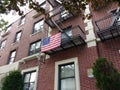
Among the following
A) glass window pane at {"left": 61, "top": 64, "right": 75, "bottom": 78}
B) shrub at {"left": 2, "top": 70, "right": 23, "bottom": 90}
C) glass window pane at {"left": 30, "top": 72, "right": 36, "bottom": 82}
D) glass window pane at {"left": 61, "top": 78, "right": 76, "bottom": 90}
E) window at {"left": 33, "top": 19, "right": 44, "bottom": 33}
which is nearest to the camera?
glass window pane at {"left": 61, "top": 78, "right": 76, "bottom": 90}

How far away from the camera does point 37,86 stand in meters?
10.2

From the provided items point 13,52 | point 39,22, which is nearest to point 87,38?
point 39,22

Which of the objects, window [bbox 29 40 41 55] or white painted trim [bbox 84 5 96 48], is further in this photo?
window [bbox 29 40 41 55]

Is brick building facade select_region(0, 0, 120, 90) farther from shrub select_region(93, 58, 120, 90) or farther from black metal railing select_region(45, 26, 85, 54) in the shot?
shrub select_region(93, 58, 120, 90)

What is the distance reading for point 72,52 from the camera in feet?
31.7

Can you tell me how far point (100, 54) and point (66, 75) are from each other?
262 centimetres

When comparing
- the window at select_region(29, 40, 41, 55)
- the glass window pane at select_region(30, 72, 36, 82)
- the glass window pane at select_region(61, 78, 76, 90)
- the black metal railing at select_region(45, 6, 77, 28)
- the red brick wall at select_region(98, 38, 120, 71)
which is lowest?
the glass window pane at select_region(61, 78, 76, 90)

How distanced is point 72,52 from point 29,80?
437 cm

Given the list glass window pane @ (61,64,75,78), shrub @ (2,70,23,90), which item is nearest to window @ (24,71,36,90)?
shrub @ (2,70,23,90)

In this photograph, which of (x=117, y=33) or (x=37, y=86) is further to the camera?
(x=37, y=86)

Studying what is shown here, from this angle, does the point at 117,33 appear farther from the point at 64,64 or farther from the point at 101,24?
the point at 64,64

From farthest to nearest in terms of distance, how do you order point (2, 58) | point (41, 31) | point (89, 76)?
1. point (2, 58)
2. point (41, 31)
3. point (89, 76)

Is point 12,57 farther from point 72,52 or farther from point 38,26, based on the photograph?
point 72,52

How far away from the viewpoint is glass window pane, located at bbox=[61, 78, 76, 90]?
8.68 meters
